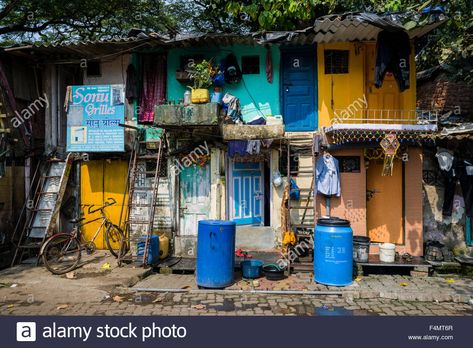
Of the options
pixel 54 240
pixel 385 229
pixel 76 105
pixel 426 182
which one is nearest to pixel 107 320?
pixel 54 240

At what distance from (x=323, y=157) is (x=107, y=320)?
6507 mm

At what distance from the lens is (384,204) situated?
993 cm

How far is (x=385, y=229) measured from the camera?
987 cm

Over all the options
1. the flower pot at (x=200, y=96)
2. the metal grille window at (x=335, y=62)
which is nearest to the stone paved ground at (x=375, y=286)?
the flower pot at (x=200, y=96)

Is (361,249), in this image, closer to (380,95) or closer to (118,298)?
(380,95)

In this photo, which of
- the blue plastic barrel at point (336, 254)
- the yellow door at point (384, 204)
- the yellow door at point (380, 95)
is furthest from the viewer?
the yellow door at point (380, 95)

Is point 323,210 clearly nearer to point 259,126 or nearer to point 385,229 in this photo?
point 385,229

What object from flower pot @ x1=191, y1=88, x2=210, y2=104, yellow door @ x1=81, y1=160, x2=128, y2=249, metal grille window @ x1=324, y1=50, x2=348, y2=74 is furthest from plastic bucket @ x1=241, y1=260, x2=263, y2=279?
metal grille window @ x1=324, y1=50, x2=348, y2=74

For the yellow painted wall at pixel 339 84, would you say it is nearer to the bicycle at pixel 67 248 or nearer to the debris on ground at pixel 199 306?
the debris on ground at pixel 199 306

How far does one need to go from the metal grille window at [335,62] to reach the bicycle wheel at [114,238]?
760cm

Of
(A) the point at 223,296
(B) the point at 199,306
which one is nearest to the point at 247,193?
(A) the point at 223,296

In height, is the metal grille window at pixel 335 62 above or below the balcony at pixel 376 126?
above

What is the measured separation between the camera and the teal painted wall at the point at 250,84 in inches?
406

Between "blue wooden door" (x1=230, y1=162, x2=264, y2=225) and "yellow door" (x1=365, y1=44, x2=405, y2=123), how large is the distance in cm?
370
